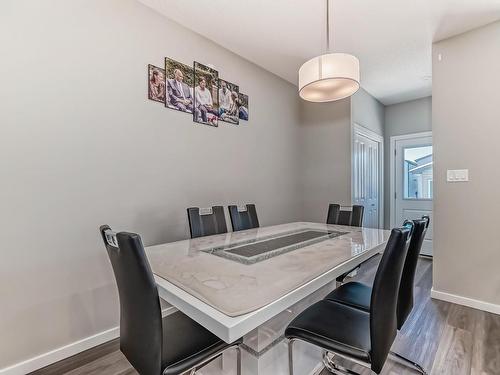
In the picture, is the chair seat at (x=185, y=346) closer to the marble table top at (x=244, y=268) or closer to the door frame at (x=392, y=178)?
the marble table top at (x=244, y=268)

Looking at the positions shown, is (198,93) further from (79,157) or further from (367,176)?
(367,176)

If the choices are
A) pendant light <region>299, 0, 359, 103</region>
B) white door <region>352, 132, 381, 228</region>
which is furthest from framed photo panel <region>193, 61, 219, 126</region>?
white door <region>352, 132, 381, 228</region>

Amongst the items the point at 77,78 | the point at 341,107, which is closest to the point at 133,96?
the point at 77,78

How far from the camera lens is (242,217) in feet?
7.97

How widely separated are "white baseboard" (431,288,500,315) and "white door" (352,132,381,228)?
1432 millimetres

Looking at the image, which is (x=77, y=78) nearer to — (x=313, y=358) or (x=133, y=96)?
(x=133, y=96)

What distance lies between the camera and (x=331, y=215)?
8.96 ft

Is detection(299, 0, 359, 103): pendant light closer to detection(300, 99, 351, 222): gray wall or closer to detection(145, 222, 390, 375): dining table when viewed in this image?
detection(145, 222, 390, 375): dining table

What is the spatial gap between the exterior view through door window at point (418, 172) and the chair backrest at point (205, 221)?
11.9ft

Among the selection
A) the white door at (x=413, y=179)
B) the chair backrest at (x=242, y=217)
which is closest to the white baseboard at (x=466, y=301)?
the white door at (x=413, y=179)

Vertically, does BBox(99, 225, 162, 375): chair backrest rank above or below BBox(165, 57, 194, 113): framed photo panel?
below

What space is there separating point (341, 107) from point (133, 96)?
8.92 ft

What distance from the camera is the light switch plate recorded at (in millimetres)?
2451

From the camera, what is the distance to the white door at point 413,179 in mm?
4133
